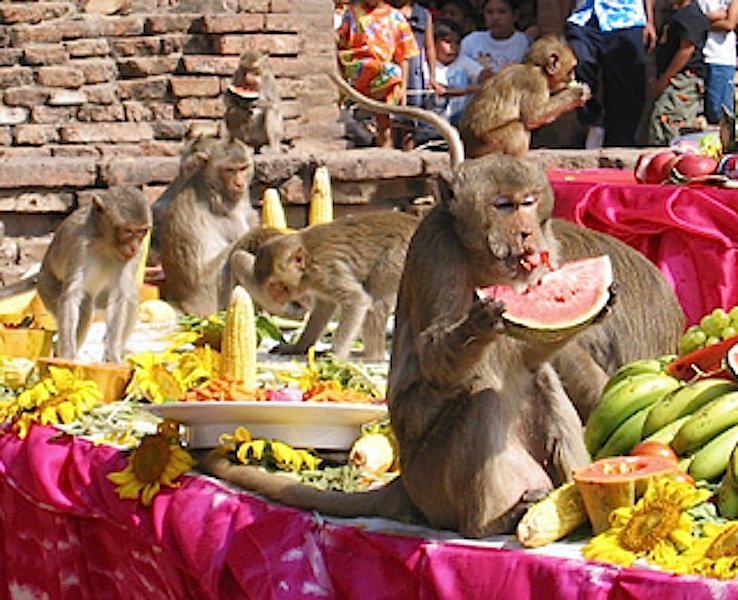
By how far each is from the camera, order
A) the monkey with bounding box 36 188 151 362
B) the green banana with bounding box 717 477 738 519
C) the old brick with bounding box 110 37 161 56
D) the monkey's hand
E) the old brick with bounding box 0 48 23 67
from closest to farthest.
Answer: the monkey's hand < the green banana with bounding box 717 477 738 519 < the monkey with bounding box 36 188 151 362 < the old brick with bounding box 0 48 23 67 < the old brick with bounding box 110 37 161 56

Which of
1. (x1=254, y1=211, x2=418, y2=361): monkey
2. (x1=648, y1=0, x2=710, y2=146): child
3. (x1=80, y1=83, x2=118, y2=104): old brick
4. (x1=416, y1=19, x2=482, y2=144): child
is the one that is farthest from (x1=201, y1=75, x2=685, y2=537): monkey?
(x1=416, y1=19, x2=482, y2=144): child

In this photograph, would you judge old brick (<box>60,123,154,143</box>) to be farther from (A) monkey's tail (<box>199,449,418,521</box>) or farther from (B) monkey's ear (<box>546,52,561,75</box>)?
(A) monkey's tail (<box>199,449,418,521</box>)

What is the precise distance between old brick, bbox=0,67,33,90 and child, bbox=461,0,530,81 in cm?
353

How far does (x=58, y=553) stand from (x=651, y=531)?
233 cm

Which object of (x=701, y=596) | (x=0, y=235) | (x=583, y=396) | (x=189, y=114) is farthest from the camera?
(x=189, y=114)

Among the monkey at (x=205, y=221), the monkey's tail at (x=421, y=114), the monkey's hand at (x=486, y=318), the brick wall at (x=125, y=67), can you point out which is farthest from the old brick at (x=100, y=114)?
the monkey's hand at (x=486, y=318)

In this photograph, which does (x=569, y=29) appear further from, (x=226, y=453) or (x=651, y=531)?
(x=651, y=531)

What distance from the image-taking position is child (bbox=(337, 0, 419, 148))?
1357 cm

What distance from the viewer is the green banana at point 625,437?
4246 millimetres

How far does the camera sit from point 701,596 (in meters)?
3.31

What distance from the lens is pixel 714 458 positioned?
3.88m

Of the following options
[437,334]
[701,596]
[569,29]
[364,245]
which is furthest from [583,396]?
A: [569,29]

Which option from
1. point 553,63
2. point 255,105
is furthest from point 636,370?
point 255,105

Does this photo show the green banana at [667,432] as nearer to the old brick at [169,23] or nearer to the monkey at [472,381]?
the monkey at [472,381]
